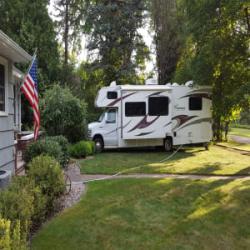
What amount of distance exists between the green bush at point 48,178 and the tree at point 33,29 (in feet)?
47.4

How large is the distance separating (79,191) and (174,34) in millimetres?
17874

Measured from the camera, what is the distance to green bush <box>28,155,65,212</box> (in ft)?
21.1

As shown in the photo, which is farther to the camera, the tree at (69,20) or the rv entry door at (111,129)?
the tree at (69,20)

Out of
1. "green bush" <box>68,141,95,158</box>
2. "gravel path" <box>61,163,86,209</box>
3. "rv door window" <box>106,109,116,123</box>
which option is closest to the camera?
Result: "gravel path" <box>61,163,86,209</box>

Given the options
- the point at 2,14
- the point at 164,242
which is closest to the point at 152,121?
the point at 164,242

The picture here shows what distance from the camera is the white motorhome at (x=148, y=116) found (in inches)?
615

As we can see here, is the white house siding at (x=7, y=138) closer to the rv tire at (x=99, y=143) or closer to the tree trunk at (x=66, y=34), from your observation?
the rv tire at (x=99, y=143)

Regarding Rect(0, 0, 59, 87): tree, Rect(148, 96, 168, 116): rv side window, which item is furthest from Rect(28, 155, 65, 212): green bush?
Rect(0, 0, 59, 87): tree

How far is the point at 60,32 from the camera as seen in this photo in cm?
2981

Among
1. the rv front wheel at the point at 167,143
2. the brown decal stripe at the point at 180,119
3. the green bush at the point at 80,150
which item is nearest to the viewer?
the green bush at the point at 80,150

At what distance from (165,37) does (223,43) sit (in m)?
10.7

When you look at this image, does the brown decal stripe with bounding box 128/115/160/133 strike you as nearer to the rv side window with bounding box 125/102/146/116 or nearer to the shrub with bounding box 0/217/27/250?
the rv side window with bounding box 125/102/146/116

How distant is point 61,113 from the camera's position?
14484mm

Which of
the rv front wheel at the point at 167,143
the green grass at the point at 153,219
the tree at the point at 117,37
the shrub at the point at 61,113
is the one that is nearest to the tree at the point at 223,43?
the rv front wheel at the point at 167,143
